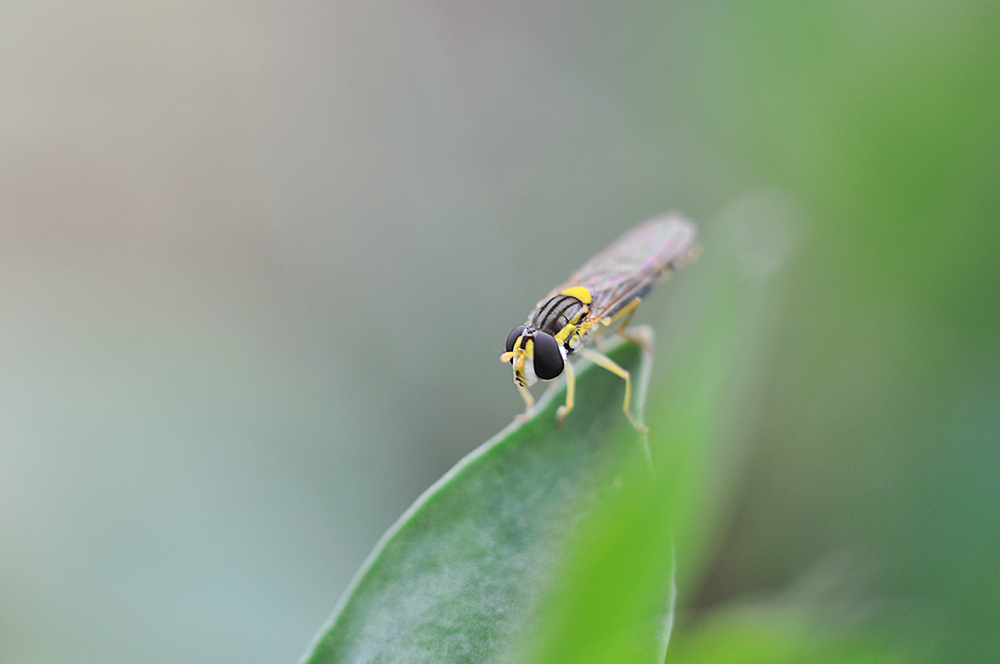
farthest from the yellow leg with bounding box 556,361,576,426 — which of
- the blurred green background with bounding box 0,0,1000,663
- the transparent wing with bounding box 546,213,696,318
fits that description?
the transparent wing with bounding box 546,213,696,318

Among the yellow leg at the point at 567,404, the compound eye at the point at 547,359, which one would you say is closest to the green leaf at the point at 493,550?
the yellow leg at the point at 567,404

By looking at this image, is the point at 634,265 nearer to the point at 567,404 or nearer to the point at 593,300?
the point at 593,300

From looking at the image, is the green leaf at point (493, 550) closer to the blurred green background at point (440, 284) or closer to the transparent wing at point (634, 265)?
the blurred green background at point (440, 284)

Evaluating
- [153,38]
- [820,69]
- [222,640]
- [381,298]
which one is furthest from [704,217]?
[153,38]

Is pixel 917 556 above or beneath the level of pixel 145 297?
beneath

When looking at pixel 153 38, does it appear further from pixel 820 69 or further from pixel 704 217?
pixel 820 69

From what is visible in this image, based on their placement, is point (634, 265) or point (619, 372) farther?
point (634, 265)

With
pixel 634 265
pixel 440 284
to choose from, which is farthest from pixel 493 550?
A: pixel 440 284
